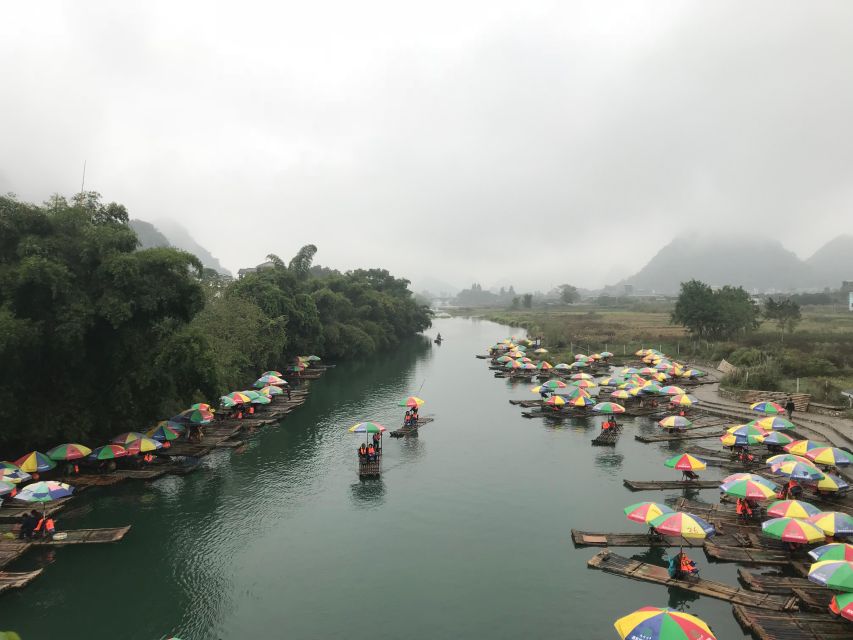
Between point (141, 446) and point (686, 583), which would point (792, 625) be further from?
point (141, 446)

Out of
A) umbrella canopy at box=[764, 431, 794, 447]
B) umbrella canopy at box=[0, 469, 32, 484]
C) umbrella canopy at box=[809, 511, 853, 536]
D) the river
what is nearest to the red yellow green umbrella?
the river

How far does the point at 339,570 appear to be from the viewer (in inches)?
765

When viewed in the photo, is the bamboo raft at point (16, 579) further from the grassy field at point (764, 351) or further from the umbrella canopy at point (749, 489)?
the grassy field at point (764, 351)

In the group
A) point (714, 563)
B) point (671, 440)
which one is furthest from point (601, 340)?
point (714, 563)

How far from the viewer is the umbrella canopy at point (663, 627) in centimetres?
1232

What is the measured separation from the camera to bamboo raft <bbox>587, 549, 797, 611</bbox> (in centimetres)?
1606

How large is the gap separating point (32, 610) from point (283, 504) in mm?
10434

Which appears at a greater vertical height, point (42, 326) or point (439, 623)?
point (42, 326)

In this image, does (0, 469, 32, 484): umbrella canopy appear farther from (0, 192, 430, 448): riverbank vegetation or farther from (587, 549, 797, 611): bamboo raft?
(587, 549, 797, 611): bamboo raft

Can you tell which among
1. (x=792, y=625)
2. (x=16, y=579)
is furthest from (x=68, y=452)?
(x=792, y=625)

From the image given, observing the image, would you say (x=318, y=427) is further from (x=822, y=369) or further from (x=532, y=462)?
(x=822, y=369)

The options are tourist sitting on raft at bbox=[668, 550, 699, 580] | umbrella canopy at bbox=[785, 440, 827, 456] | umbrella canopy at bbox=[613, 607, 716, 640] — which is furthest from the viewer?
umbrella canopy at bbox=[785, 440, 827, 456]

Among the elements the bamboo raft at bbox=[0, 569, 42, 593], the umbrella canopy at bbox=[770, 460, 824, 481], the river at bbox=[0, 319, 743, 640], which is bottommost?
the river at bbox=[0, 319, 743, 640]

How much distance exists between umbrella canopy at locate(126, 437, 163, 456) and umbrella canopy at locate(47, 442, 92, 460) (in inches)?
78.7
